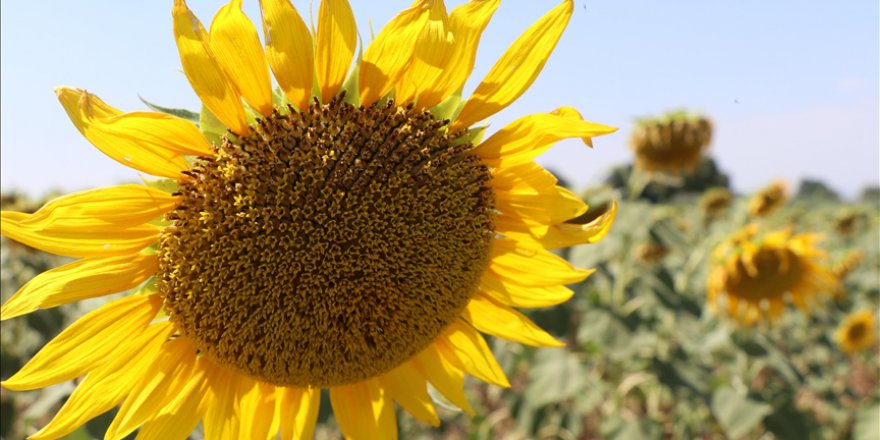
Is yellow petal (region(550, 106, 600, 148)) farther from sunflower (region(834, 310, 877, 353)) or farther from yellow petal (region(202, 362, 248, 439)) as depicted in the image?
sunflower (region(834, 310, 877, 353))

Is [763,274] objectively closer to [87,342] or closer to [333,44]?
[333,44]

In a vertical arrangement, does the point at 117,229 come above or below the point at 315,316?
above

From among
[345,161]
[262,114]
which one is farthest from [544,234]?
[262,114]

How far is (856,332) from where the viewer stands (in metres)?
7.66

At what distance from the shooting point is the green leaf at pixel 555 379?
3.83 m

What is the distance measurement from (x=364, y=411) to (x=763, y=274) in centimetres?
363

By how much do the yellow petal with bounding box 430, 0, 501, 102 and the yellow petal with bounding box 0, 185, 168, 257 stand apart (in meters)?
0.63

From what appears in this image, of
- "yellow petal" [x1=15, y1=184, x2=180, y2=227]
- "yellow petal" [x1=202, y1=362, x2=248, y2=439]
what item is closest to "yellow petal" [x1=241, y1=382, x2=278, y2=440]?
"yellow petal" [x1=202, y1=362, x2=248, y2=439]

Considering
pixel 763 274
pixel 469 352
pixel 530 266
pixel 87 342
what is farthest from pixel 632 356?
pixel 87 342

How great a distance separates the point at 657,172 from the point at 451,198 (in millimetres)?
3826

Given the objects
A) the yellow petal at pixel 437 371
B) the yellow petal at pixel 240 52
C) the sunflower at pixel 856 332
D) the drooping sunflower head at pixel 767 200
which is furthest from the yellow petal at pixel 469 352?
the sunflower at pixel 856 332

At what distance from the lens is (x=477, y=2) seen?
137cm

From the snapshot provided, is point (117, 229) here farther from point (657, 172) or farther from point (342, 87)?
point (657, 172)

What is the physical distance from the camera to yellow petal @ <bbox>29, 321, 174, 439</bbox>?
57.1 inches
